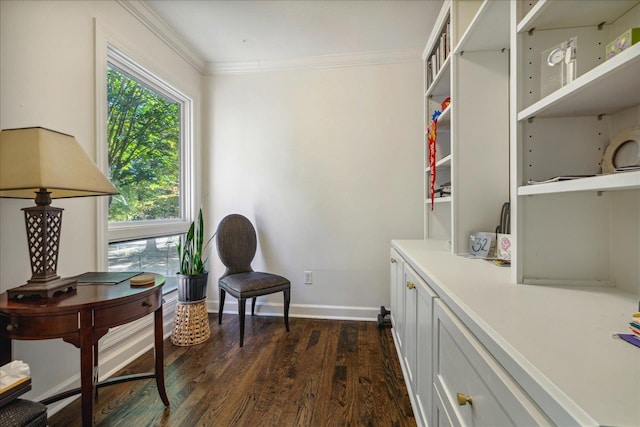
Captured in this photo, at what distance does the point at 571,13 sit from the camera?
2.87ft

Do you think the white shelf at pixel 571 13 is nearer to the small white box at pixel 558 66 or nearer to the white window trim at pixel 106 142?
the small white box at pixel 558 66

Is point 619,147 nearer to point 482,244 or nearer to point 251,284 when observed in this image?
point 482,244

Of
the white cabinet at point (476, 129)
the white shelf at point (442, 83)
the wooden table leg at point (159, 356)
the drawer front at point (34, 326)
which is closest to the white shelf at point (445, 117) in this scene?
the white cabinet at point (476, 129)

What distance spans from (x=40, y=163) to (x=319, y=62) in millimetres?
2264

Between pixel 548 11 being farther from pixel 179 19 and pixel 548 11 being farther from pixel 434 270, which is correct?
pixel 179 19

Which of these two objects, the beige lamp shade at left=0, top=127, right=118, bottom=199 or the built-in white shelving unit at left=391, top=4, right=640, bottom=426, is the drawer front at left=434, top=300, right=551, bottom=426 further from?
the beige lamp shade at left=0, top=127, right=118, bottom=199

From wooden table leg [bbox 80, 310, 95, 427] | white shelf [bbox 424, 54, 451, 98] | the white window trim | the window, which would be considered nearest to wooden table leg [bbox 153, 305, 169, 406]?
wooden table leg [bbox 80, 310, 95, 427]

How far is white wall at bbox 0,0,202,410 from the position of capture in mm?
1261

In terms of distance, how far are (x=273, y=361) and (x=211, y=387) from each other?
0.42m

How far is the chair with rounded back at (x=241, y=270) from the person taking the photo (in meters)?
2.16

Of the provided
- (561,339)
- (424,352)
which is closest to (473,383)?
(561,339)

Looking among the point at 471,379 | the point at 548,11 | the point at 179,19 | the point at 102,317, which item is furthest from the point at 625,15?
the point at 179,19

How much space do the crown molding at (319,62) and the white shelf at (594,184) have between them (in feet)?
6.68

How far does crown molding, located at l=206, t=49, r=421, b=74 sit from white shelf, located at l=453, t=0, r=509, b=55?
1.12 m
